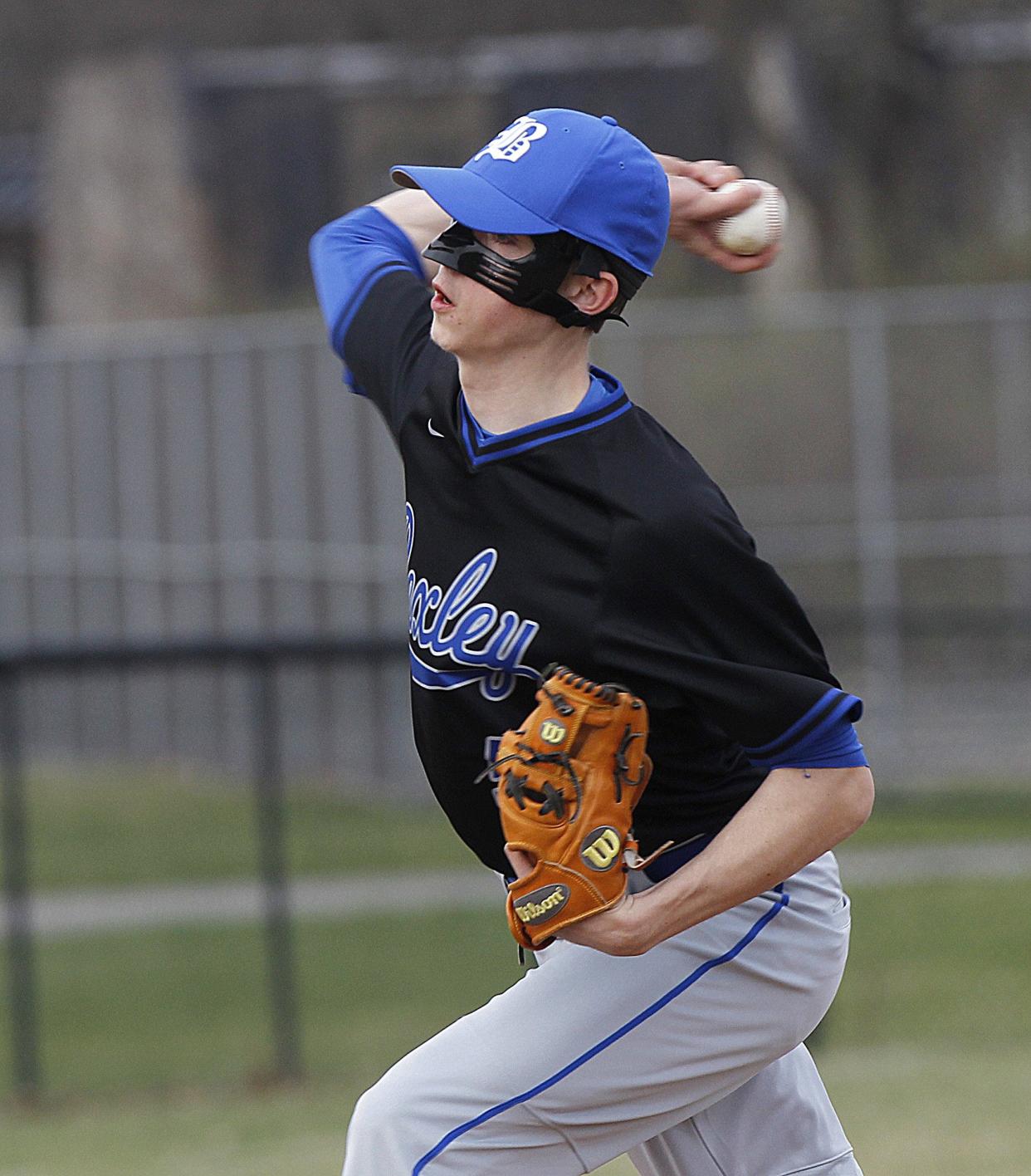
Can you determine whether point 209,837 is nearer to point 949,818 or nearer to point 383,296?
point 949,818

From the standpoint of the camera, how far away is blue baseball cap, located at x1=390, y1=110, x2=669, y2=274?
3113mm

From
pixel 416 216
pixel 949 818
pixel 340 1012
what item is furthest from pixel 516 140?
pixel 949 818

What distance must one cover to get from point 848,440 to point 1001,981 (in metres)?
6.77

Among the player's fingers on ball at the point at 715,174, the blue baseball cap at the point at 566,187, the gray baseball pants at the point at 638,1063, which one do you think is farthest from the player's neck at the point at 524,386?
the gray baseball pants at the point at 638,1063

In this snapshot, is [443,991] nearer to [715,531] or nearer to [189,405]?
[715,531]

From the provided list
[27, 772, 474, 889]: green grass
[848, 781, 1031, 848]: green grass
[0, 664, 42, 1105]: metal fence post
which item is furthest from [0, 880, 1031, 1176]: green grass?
[848, 781, 1031, 848]: green grass

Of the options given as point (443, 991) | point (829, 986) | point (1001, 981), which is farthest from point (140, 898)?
point (829, 986)

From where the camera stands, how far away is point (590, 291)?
125 inches

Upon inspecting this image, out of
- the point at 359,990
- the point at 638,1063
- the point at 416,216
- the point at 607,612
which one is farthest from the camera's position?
the point at 359,990

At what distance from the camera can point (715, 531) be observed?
299 cm

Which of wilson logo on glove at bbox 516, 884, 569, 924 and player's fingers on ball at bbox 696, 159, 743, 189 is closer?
wilson logo on glove at bbox 516, 884, 569, 924

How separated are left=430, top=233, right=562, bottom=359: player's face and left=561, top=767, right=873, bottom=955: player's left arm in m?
0.75

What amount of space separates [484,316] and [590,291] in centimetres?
17

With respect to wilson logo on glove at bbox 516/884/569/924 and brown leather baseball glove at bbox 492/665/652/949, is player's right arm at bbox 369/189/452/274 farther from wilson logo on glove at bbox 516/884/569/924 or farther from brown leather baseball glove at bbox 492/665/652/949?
wilson logo on glove at bbox 516/884/569/924
